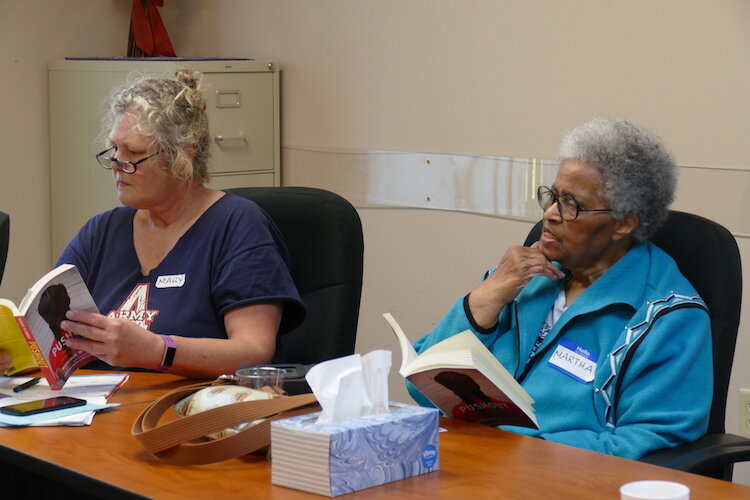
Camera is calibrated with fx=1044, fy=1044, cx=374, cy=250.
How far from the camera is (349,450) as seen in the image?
4.56 feet

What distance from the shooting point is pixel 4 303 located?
1.97 m

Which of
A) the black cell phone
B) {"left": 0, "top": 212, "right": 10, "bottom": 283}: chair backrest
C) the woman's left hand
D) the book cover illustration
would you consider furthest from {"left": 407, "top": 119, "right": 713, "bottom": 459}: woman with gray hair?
{"left": 0, "top": 212, "right": 10, "bottom": 283}: chair backrest

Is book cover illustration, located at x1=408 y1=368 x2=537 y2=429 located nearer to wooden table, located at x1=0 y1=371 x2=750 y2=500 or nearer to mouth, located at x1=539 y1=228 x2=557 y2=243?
wooden table, located at x1=0 y1=371 x2=750 y2=500

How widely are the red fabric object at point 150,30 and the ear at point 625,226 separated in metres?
2.71

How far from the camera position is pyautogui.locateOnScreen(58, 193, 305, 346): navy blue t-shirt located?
7.64 feet

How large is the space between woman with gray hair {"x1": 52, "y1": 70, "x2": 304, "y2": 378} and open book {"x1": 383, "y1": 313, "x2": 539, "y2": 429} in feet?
1.82

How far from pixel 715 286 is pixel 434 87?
5.94 ft

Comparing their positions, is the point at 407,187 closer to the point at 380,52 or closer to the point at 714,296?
the point at 380,52

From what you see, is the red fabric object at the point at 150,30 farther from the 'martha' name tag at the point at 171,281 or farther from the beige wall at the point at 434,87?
the 'martha' name tag at the point at 171,281

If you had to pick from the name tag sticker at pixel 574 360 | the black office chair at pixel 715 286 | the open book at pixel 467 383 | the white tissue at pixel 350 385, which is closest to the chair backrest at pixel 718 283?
the black office chair at pixel 715 286

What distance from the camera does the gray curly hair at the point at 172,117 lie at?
2.44 metres

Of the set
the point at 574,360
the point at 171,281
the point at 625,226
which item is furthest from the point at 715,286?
the point at 171,281

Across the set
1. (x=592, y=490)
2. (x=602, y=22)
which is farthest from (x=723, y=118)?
(x=592, y=490)

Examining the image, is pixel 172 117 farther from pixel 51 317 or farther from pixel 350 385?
pixel 350 385
